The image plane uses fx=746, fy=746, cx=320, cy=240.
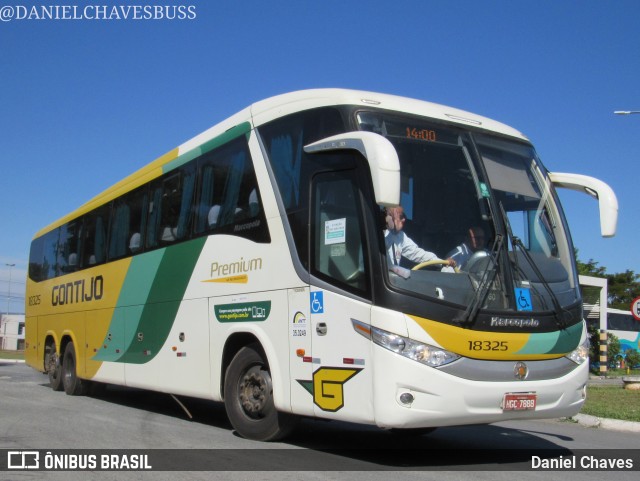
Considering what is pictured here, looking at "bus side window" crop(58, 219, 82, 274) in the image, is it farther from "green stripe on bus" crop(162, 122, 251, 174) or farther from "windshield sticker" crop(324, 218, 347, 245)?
"windshield sticker" crop(324, 218, 347, 245)

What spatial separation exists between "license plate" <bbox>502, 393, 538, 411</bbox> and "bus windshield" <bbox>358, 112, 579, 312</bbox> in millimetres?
786

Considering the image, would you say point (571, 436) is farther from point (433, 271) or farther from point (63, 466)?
point (63, 466)

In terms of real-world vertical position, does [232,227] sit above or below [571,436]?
above

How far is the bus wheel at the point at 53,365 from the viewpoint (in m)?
15.8

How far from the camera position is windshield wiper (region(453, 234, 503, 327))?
6.47 metres

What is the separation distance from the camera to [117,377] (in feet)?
41.0

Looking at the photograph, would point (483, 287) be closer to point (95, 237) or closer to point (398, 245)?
point (398, 245)

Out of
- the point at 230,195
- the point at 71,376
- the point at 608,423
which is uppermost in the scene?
the point at 230,195

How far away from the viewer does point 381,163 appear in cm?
623

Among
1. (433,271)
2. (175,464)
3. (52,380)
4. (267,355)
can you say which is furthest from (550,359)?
(52,380)

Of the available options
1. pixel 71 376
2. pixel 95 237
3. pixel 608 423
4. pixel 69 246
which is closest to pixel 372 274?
pixel 608 423

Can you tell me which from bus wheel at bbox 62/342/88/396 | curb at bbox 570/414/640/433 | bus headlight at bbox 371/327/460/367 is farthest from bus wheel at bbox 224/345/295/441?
bus wheel at bbox 62/342/88/396

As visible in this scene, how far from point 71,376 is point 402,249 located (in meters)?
10.5

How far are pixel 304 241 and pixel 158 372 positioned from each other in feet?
14.5
